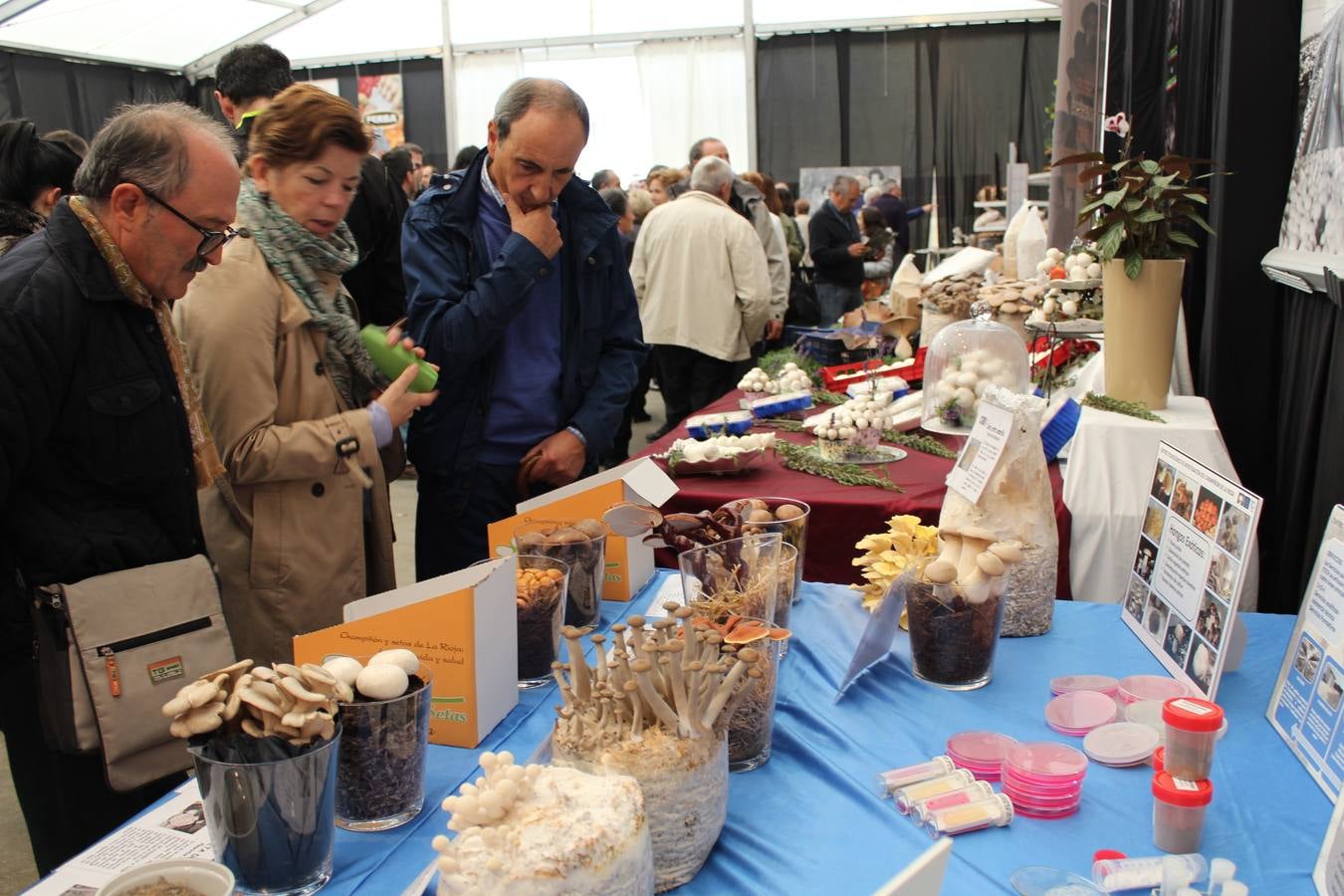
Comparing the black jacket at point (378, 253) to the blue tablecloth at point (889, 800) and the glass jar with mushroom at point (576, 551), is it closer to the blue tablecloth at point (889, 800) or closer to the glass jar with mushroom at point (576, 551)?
the glass jar with mushroom at point (576, 551)

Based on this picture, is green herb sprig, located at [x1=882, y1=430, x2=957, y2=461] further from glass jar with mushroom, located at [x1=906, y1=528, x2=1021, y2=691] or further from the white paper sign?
glass jar with mushroom, located at [x1=906, y1=528, x2=1021, y2=691]

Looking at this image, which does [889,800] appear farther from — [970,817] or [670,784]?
[670,784]

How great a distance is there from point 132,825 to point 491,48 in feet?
37.0

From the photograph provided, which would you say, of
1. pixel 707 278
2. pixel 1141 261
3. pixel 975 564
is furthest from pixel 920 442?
pixel 707 278

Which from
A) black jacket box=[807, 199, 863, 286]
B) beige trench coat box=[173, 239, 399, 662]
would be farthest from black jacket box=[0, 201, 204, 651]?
black jacket box=[807, 199, 863, 286]

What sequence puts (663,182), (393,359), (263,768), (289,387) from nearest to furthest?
(263,768) → (289,387) → (393,359) → (663,182)

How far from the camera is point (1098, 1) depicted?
3.92 meters

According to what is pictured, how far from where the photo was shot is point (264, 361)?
1648 millimetres

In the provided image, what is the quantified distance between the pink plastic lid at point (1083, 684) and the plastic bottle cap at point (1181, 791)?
0.95 ft

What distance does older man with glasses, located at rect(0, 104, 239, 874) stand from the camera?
129 centimetres

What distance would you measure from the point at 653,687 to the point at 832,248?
628 centimetres

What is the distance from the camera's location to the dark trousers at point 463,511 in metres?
2.07

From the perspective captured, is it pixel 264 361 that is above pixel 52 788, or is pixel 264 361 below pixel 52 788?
above

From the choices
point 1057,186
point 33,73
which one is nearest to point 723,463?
point 1057,186
